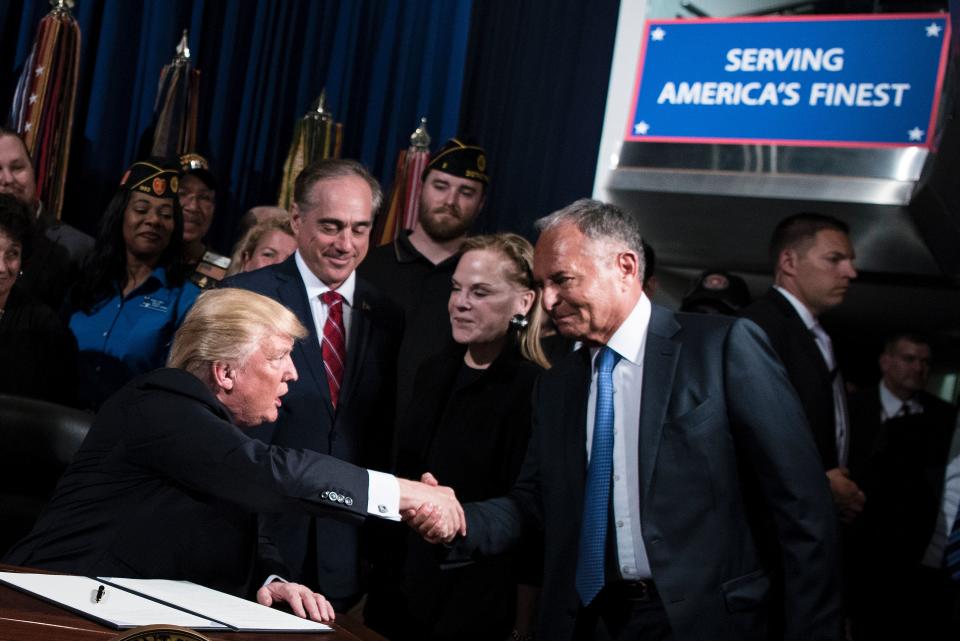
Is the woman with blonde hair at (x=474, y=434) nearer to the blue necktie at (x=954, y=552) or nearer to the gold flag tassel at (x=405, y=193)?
the blue necktie at (x=954, y=552)

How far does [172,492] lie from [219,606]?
0.34 m

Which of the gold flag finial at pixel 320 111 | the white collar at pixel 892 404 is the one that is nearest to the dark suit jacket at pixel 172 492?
the gold flag finial at pixel 320 111

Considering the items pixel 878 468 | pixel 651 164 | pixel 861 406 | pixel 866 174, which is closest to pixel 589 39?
pixel 651 164

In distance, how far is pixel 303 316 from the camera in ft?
8.77

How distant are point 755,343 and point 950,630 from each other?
2127mm

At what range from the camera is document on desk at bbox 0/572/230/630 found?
4.30 feet

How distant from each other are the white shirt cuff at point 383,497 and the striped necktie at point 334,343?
0.68 m

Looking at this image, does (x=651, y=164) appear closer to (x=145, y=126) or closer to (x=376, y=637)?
(x=145, y=126)

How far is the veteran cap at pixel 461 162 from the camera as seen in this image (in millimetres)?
3891

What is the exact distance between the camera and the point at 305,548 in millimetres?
2451

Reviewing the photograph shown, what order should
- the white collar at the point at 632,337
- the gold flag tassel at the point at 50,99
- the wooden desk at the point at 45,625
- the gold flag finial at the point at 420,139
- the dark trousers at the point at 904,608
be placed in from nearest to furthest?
the wooden desk at the point at 45,625
the white collar at the point at 632,337
the dark trousers at the point at 904,608
the gold flag tassel at the point at 50,99
the gold flag finial at the point at 420,139

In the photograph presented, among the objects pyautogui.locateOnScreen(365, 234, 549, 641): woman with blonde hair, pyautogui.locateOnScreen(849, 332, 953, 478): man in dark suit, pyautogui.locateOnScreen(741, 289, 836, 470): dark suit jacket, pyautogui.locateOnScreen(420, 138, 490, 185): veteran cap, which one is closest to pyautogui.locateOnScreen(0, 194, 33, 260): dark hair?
pyautogui.locateOnScreen(365, 234, 549, 641): woman with blonde hair

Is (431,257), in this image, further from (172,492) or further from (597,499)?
(172,492)

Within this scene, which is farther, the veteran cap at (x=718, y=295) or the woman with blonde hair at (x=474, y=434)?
the veteran cap at (x=718, y=295)
